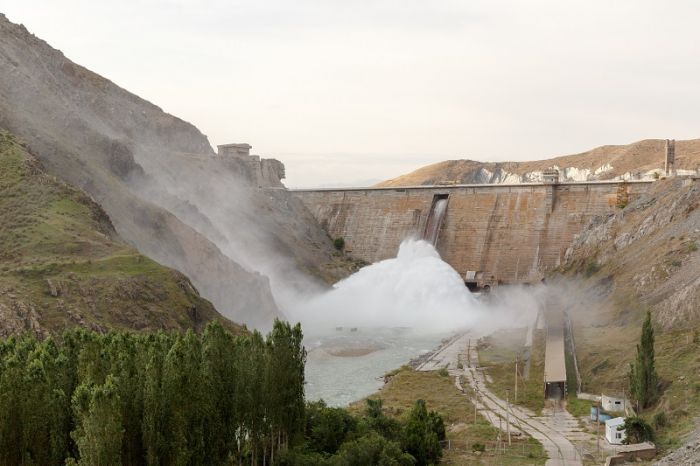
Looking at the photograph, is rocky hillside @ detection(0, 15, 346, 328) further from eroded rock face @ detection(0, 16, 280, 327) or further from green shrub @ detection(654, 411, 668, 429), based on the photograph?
green shrub @ detection(654, 411, 668, 429)

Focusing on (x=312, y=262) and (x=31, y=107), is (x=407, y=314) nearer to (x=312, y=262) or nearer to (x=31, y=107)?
(x=312, y=262)

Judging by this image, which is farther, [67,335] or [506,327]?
[506,327]

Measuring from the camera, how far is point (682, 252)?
197ft

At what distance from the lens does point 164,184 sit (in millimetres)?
90250

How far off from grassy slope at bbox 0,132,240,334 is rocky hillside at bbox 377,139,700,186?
91305 mm

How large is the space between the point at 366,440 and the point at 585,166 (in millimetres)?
126913

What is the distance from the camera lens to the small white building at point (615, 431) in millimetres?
37766

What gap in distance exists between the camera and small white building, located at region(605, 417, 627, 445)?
37766 mm

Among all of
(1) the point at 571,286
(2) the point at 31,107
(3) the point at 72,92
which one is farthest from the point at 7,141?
(1) the point at 571,286

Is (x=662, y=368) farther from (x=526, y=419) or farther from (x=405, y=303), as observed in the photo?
(x=405, y=303)

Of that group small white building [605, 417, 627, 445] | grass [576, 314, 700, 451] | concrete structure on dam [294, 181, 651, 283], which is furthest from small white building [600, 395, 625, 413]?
concrete structure on dam [294, 181, 651, 283]

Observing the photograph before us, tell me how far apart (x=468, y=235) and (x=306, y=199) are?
2427cm

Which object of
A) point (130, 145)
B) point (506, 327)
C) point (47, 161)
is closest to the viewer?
point (47, 161)

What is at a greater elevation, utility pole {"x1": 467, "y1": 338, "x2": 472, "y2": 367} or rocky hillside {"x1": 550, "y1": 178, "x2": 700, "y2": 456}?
rocky hillside {"x1": 550, "y1": 178, "x2": 700, "y2": 456}
